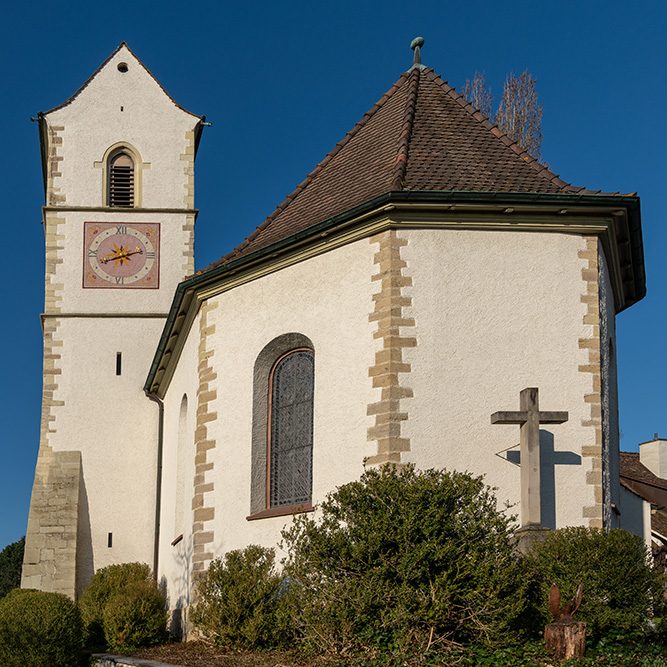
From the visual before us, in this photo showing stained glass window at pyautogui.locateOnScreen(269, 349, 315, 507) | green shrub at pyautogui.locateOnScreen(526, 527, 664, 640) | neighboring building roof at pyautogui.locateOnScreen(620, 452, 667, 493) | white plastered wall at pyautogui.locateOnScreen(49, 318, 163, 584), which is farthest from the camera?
neighboring building roof at pyautogui.locateOnScreen(620, 452, 667, 493)

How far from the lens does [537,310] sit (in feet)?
40.6

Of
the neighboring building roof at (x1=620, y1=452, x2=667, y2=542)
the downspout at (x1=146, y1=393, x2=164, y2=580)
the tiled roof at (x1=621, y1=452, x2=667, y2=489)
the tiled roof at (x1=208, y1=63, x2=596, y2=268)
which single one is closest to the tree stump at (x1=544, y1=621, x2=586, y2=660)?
the tiled roof at (x1=208, y1=63, x2=596, y2=268)

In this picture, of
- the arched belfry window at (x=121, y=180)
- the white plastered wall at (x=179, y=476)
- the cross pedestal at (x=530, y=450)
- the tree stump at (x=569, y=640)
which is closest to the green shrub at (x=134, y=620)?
the white plastered wall at (x=179, y=476)

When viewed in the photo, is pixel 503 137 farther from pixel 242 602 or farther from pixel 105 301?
pixel 105 301

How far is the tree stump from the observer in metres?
9.27

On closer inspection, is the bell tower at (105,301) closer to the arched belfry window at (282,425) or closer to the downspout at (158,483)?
the downspout at (158,483)

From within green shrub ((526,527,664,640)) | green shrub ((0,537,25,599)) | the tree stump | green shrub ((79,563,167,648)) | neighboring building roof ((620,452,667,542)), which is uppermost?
neighboring building roof ((620,452,667,542))

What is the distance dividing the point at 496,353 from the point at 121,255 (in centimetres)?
1256

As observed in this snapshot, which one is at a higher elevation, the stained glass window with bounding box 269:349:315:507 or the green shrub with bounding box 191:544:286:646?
the stained glass window with bounding box 269:349:315:507

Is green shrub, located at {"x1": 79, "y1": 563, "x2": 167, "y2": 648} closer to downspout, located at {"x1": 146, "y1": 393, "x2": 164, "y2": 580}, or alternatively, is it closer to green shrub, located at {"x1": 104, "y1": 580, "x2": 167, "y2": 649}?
green shrub, located at {"x1": 104, "y1": 580, "x2": 167, "y2": 649}

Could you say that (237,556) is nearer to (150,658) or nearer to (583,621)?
Result: (150,658)

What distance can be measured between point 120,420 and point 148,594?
22.5ft

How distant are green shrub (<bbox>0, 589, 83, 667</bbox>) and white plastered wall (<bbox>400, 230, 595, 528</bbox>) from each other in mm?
5284

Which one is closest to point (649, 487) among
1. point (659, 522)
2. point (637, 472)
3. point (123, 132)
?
point (637, 472)
